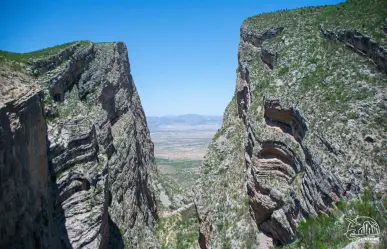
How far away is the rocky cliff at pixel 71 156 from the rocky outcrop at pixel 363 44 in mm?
29594

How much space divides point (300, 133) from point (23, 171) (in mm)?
24010

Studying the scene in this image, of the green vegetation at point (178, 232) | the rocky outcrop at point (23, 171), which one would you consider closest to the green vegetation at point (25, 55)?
the rocky outcrop at point (23, 171)

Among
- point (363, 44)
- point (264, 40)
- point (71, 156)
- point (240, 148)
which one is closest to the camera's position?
point (363, 44)

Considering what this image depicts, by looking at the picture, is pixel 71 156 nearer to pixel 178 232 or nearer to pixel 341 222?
pixel 178 232

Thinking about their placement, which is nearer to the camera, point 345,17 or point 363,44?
point 363,44

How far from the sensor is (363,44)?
100 ft

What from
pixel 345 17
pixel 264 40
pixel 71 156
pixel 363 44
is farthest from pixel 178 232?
pixel 345 17

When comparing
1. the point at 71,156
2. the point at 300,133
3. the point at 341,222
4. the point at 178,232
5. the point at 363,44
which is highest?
the point at 363,44

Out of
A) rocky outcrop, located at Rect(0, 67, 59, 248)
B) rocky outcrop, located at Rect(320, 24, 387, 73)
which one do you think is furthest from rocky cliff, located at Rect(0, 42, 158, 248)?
rocky outcrop, located at Rect(320, 24, 387, 73)

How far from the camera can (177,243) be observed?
47.0 m

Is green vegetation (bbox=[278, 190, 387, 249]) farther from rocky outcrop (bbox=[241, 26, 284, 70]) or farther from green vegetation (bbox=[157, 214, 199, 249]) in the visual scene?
green vegetation (bbox=[157, 214, 199, 249])

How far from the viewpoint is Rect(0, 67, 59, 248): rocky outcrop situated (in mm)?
18859

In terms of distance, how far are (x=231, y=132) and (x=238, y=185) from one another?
11449 millimetres

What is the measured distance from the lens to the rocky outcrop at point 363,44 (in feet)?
90.2
